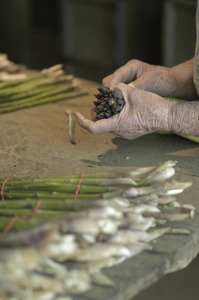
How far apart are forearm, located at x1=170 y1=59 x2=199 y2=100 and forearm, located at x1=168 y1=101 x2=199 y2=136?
43cm

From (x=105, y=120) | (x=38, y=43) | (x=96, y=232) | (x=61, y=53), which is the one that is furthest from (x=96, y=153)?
(x=38, y=43)

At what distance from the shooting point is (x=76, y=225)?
60.4 inches

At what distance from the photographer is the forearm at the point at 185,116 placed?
260cm

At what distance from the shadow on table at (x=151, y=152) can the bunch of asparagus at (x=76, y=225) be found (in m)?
0.62

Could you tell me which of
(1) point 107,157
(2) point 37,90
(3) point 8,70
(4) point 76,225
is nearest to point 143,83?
(1) point 107,157

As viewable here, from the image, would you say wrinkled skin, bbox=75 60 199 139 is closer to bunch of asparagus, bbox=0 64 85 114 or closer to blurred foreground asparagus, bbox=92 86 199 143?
blurred foreground asparagus, bbox=92 86 199 143

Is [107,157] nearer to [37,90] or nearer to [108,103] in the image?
[108,103]

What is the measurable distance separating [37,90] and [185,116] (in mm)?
1518

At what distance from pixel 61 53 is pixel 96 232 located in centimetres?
794

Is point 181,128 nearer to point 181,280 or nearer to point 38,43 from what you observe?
point 181,280

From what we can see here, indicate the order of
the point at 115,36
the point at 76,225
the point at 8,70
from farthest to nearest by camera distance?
the point at 115,36, the point at 8,70, the point at 76,225

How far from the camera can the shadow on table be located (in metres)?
2.68

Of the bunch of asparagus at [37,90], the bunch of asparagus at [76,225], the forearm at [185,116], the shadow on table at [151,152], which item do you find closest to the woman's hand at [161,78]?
the shadow on table at [151,152]

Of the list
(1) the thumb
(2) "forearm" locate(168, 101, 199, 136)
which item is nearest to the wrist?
(2) "forearm" locate(168, 101, 199, 136)
